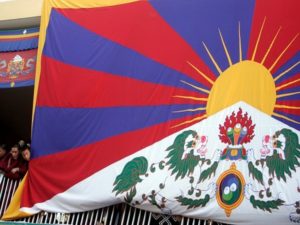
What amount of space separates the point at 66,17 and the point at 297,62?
10.4 ft

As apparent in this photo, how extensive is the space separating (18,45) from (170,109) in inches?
122

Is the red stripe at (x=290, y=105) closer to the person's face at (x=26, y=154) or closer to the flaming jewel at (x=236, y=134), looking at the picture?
the flaming jewel at (x=236, y=134)

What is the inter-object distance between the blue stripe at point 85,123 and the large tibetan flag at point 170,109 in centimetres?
1

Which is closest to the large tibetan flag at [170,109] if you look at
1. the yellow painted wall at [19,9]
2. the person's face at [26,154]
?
the person's face at [26,154]

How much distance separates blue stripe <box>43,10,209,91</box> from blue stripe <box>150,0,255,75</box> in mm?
403

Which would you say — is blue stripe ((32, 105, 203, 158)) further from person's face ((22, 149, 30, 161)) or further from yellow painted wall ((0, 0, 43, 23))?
yellow painted wall ((0, 0, 43, 23))

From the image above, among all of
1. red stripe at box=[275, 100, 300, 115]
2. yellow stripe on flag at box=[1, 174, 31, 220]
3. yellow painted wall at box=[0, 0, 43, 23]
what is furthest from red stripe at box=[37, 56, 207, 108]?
yellow painted wall at box=[0, 0, 43, 23]

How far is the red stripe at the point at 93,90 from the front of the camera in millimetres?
5559

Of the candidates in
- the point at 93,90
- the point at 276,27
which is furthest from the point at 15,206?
the point at 276,27

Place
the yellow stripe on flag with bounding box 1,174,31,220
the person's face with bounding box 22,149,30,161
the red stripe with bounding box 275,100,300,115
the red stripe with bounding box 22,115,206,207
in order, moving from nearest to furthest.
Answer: the red stripe with bounding box 275,100,300,115
the red stripe with bounding box 22,115,206,207
the yellow stripe on flag with bounding box 1,174,31,220
the person's face with bounding box 22,149,30,161

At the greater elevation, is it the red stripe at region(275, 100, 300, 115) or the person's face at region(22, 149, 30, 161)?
the red stripe at region(275, 100, 300, 115)

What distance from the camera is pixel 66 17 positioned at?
6566 mm

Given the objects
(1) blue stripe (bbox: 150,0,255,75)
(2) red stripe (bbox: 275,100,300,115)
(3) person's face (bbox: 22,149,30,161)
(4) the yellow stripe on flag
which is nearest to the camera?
(2) red stripe (bbox: 275,100,300,115)

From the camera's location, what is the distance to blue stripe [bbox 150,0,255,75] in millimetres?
5156
